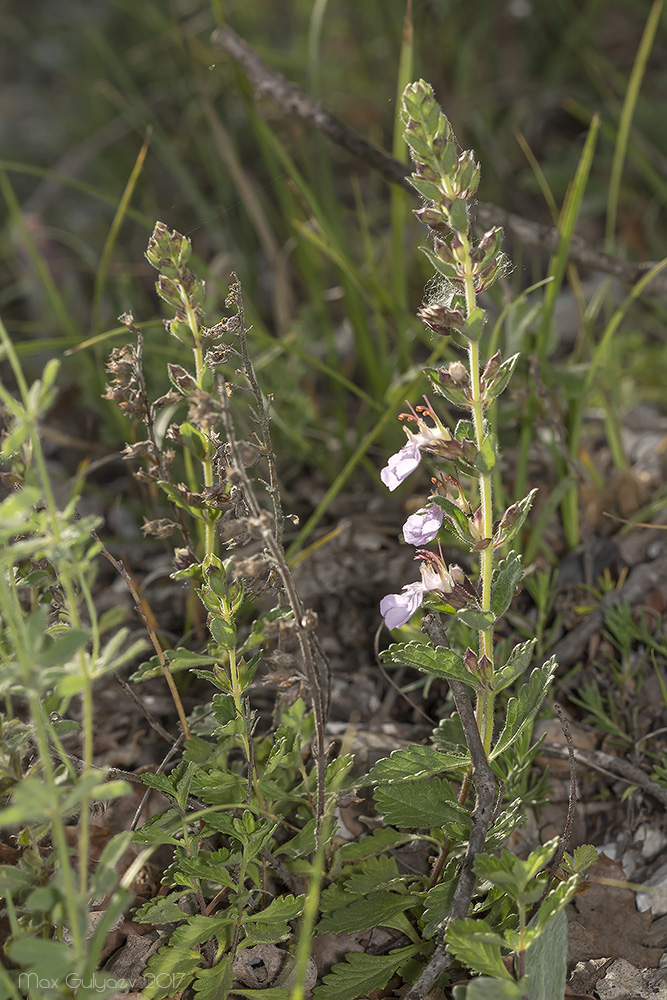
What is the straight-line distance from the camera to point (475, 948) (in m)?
1.15

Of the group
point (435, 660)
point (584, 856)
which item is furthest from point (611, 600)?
point (435, 660)

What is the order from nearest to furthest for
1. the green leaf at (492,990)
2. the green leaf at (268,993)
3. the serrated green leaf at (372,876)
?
1. the green leaf at (492,990)
2. the green leaf at (268,993)
3. the serrated green leaf at (372,876)

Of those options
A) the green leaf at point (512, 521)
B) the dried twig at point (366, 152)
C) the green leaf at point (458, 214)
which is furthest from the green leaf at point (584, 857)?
the dried twig at point (366, 152)

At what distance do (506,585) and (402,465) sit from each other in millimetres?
235

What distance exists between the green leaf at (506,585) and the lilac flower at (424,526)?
0.12 m

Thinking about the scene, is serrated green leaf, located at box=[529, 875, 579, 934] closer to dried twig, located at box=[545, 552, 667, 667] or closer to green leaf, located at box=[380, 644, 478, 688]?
green leaf, located at box=[380, 644, 478, 688]

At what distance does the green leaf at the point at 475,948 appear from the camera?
1.13 m

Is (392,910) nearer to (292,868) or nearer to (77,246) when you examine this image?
(292,868)

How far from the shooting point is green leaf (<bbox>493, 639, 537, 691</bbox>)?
1.21 meters

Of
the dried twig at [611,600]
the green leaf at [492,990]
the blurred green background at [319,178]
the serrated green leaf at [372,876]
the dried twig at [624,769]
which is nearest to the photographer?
the green leaf at [492,990]

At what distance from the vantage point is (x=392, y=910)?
1.34m

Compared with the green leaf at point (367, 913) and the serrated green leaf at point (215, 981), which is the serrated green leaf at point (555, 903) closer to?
the green leaf at point (367, 913)

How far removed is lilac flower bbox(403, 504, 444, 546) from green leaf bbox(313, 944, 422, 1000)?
660mm

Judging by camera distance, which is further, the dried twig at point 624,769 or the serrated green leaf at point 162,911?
the dried twig at point 624,769
